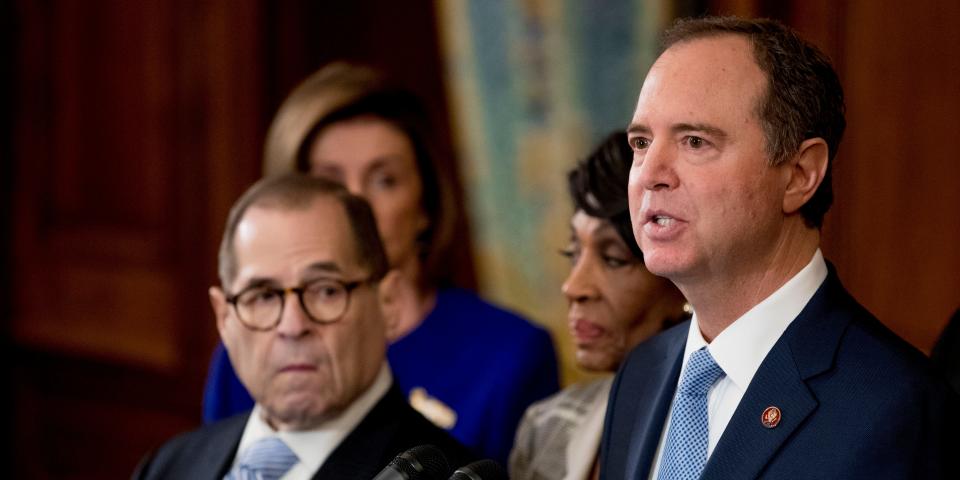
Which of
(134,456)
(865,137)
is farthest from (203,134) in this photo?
(865,137)

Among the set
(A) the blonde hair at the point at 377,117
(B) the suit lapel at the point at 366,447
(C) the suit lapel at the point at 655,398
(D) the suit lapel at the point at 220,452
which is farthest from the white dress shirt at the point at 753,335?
(A) the blonde hair at the point at 377,117

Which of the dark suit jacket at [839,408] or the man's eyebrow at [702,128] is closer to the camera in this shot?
the dark suit jacket at [839,408]

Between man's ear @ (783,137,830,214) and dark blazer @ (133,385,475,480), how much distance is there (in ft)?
2.36

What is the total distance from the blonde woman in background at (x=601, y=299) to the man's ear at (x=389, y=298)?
0.36 metres

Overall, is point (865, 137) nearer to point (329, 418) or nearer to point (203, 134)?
point (329, 418)

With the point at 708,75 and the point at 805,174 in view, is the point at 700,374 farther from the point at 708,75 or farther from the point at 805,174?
the point at 708,75

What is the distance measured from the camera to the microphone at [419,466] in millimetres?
1608

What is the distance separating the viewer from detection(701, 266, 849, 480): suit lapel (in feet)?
5.43

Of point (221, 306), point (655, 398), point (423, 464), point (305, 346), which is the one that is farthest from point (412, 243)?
point (423, 464)

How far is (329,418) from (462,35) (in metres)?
2.45

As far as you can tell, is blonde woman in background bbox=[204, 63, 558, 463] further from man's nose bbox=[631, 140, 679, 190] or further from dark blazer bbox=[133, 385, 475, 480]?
man's nose bbox=[631, 140, 679, 190]

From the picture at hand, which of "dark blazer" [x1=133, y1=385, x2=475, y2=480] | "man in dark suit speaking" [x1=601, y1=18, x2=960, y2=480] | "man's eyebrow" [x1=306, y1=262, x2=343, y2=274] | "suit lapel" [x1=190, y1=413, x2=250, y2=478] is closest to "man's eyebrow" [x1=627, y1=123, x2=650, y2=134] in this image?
"man in dark suit speaking" [x1=601, y1=18, x2=960, y2=480]

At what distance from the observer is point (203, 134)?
5.32 meters

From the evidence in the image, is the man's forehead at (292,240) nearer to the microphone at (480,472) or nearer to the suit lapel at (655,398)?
the suit lapel at (655,398)
